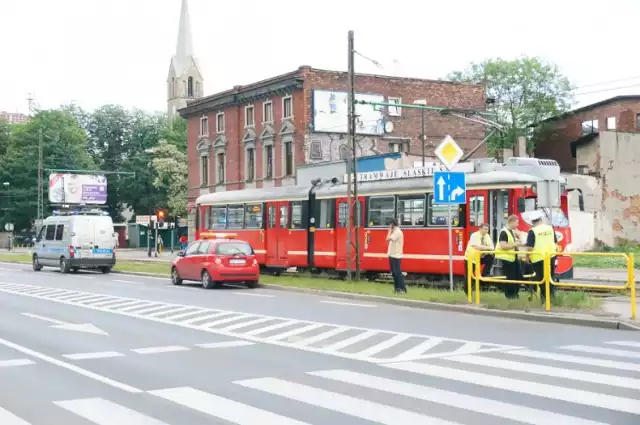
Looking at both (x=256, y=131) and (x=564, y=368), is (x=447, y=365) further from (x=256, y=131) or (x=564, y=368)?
(x=256, y=131)

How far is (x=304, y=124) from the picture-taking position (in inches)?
1924

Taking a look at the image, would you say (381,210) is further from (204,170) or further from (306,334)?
(204,170)

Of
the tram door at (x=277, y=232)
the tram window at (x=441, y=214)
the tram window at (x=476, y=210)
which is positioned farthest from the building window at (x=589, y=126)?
the tram window at (x=476, y=210)

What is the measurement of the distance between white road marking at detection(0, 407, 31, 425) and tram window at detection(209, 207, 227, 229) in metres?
25.3

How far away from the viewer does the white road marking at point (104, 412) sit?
22.4 feet

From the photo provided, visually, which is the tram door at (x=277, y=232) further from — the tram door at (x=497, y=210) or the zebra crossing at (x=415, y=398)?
the zebra crossing at (x=415, y=398)

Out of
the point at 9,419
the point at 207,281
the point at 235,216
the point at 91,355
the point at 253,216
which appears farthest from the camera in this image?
the point at 235,216

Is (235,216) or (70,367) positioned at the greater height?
(235,216)

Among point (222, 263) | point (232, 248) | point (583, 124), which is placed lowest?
point (222, 263)

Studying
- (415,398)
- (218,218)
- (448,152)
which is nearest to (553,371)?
(415,398)

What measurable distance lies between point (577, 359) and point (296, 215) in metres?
18.8

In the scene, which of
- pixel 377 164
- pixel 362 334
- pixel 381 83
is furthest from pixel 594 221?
pixel 362 334

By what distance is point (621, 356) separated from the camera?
10.3m

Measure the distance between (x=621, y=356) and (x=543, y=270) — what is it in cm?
467
